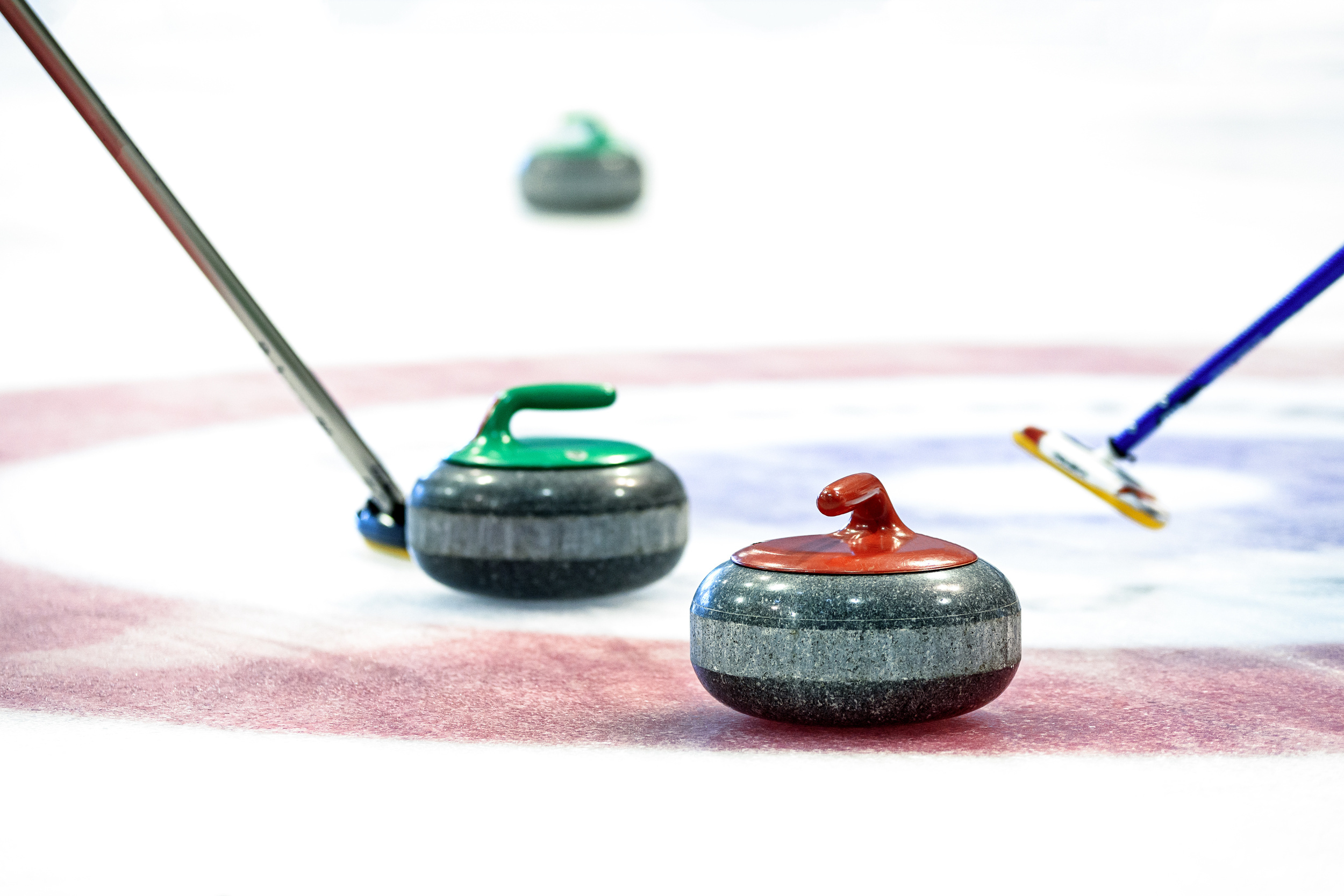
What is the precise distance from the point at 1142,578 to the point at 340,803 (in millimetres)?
2696

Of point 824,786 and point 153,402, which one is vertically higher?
point 824,786

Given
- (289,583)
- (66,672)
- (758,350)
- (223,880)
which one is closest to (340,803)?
(223,880)

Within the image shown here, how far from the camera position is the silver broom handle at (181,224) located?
444 centimetres

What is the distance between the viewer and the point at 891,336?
450 inches

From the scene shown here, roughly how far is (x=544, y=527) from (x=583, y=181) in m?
11.2

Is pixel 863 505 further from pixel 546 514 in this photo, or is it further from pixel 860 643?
pixel 546 514

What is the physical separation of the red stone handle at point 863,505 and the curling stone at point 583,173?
12120 millimetres

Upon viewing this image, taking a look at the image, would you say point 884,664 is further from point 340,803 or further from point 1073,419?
point 1073,419

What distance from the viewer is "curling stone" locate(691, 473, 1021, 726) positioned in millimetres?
3205

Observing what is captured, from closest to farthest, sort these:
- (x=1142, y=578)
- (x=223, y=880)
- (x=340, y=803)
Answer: (x=223, y=880) → (x=340, y=803) → (x=1142, y=578)

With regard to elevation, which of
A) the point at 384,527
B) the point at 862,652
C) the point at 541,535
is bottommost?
the point at 384,527

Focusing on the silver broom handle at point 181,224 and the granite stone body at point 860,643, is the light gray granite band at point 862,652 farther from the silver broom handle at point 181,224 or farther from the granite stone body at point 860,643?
the silver broom handle at point 181,224

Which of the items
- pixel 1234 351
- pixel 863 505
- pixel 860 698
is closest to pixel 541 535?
pixel 863 505

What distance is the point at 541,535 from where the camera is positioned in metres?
4.43
